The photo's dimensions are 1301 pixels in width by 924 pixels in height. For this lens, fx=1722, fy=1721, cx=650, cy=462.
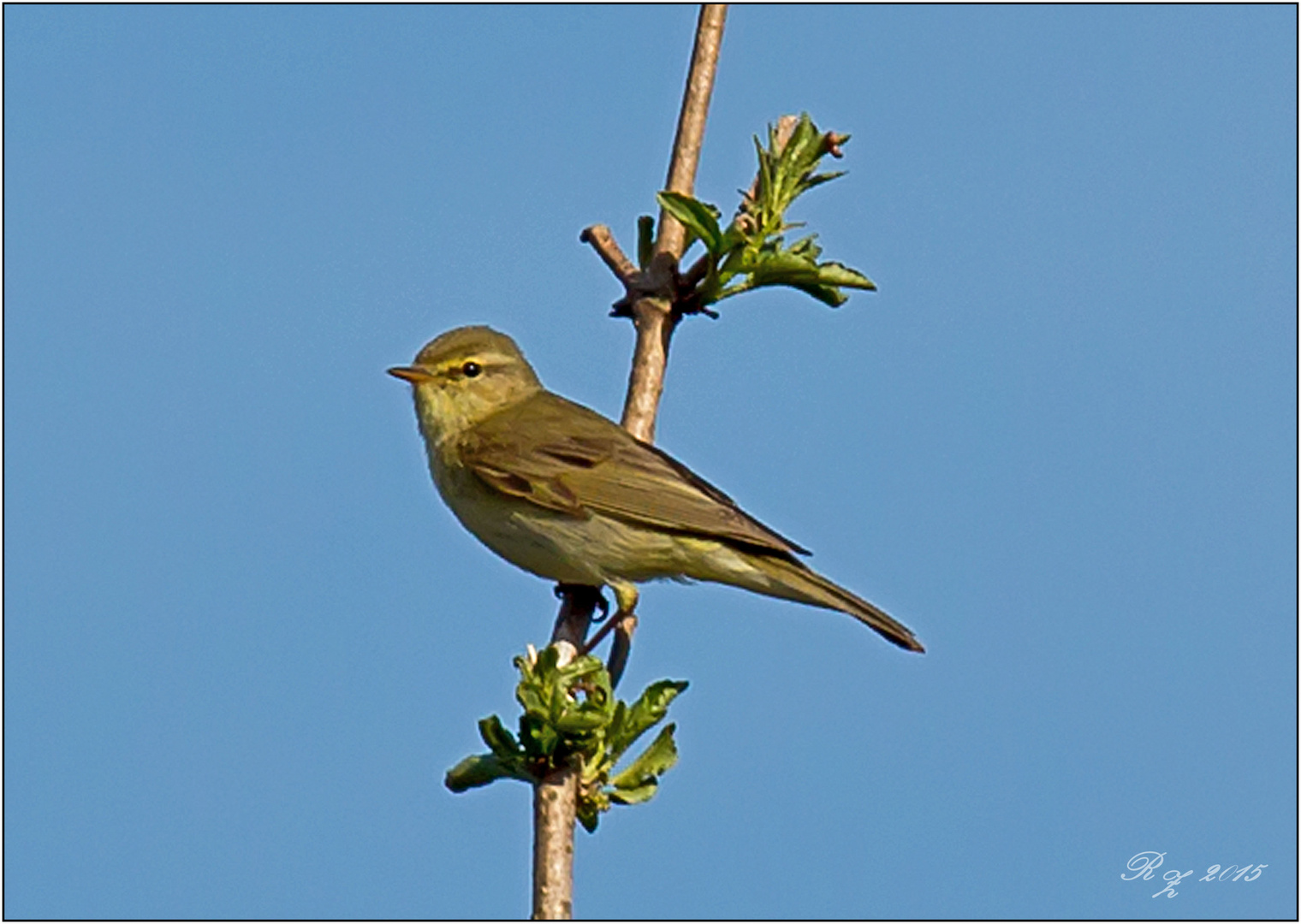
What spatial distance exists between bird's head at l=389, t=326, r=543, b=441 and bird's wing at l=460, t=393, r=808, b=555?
10.2 inches

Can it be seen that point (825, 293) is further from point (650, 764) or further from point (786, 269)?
point (650, 764)

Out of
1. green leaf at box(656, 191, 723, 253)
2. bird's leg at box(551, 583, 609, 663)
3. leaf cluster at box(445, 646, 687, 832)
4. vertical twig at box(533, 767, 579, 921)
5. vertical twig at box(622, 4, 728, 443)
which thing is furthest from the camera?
bird's leg at box(551, 583, 609, 663)

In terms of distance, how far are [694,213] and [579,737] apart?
1667mm

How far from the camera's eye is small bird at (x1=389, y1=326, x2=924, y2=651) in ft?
21.1

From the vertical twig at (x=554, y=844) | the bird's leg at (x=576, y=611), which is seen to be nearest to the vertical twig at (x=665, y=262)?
the bird's leg at (x=576, y=611)

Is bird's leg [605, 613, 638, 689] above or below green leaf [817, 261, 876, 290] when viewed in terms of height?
below

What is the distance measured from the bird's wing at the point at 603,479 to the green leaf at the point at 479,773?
2.33 m

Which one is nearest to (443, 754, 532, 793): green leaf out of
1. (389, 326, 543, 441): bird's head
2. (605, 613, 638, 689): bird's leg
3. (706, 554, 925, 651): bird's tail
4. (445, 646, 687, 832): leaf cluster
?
(445, 646, 687, 832): leaf cluster

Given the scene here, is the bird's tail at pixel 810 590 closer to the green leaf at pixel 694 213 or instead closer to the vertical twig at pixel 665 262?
the vertical twig at pixel 665 262

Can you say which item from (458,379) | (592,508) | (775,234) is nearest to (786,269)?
(775,234)

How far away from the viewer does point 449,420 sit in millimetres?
7547

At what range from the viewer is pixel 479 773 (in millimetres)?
4254

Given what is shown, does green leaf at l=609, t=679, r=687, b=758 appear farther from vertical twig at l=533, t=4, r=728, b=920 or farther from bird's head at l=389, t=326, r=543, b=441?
bird's head at l=389, t=326, r=543, b=441

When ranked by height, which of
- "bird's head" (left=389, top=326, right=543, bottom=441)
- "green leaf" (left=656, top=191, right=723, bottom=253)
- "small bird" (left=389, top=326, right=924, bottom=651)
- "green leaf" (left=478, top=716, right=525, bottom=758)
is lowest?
"green leaf" (left=478, top=716, right=525, bottom=758)
